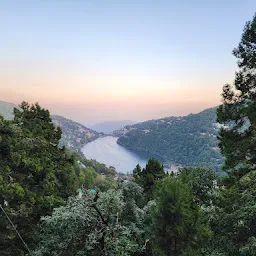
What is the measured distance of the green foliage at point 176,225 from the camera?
4.10 m

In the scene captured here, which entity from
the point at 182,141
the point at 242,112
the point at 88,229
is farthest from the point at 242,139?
the point at 182,141

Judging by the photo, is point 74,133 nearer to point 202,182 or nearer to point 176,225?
point 202,182

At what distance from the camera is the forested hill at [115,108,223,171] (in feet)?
224

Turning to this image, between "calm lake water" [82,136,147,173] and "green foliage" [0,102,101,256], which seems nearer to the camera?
"green foliage" [0,102,101,256]

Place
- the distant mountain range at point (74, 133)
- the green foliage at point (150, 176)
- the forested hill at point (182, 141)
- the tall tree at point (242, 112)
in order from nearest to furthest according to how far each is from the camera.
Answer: the tall tree at point (242, 112)
the green foliage at point (150, 176)
the forested hill at point (182, 141)
the distant mountain range at point (74, 133)

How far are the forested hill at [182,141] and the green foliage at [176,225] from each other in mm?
57541

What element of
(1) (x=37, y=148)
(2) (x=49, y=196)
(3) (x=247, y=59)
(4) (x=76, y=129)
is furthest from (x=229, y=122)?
(4) (x=76, y=129)

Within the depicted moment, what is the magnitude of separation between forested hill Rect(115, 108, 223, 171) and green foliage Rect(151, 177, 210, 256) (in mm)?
57541

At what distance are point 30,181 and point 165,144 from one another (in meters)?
80.9

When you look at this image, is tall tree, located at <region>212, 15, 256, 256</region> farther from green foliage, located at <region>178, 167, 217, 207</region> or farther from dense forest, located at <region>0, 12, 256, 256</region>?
green foliage, located at <region>178, 167, 217, 207</region>

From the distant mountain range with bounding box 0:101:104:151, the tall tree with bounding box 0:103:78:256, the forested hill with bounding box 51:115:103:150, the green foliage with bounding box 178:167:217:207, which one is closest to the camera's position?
the tall tree with bounding box 0:103:78:256

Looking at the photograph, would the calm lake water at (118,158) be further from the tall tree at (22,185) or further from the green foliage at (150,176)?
the tall tree at (22,185)

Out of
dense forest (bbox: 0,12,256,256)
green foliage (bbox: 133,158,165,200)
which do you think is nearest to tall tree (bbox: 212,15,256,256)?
dense forest (bbox: 0,12,256,256)

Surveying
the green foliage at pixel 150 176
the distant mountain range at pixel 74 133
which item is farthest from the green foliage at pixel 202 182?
the distant mountain range at pixel 74 133
